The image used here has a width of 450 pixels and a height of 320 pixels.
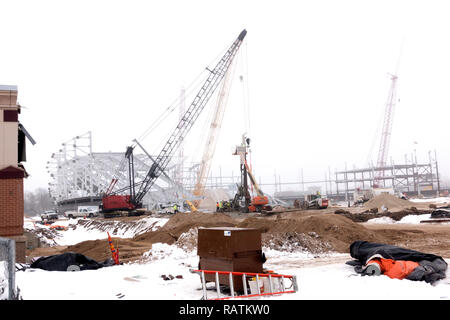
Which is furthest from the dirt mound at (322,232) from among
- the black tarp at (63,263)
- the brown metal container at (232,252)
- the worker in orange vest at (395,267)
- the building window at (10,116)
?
the building window at (10,116)

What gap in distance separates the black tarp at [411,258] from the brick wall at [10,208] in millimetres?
10588

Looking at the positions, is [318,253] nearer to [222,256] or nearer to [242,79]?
[222,256]

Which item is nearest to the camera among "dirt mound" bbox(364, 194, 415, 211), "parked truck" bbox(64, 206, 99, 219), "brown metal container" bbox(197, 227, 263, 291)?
"brown metal container" bbox(197, 227, 263, 291)

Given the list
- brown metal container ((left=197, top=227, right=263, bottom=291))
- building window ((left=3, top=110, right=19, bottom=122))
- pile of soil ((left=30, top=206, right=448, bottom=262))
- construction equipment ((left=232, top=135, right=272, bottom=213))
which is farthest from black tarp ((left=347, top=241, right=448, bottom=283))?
construction equipment ((left=232, top=135, right=272, bottom=213))

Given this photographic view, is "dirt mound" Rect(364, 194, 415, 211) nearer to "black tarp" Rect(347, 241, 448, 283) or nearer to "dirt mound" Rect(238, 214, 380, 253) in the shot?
"dirt mound" Rect(238, 214, 380, 253)

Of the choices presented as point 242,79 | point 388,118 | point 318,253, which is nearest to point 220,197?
point 242,79

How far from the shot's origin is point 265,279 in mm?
7773

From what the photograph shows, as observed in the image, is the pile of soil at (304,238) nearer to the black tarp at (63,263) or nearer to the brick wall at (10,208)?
the black tarp at (63,263)

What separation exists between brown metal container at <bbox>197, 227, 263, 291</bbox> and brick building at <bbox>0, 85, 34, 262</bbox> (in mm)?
7832

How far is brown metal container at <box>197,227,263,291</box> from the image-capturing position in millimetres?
7988

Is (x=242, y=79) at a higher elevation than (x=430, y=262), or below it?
higher

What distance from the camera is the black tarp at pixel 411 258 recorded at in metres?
8.60
